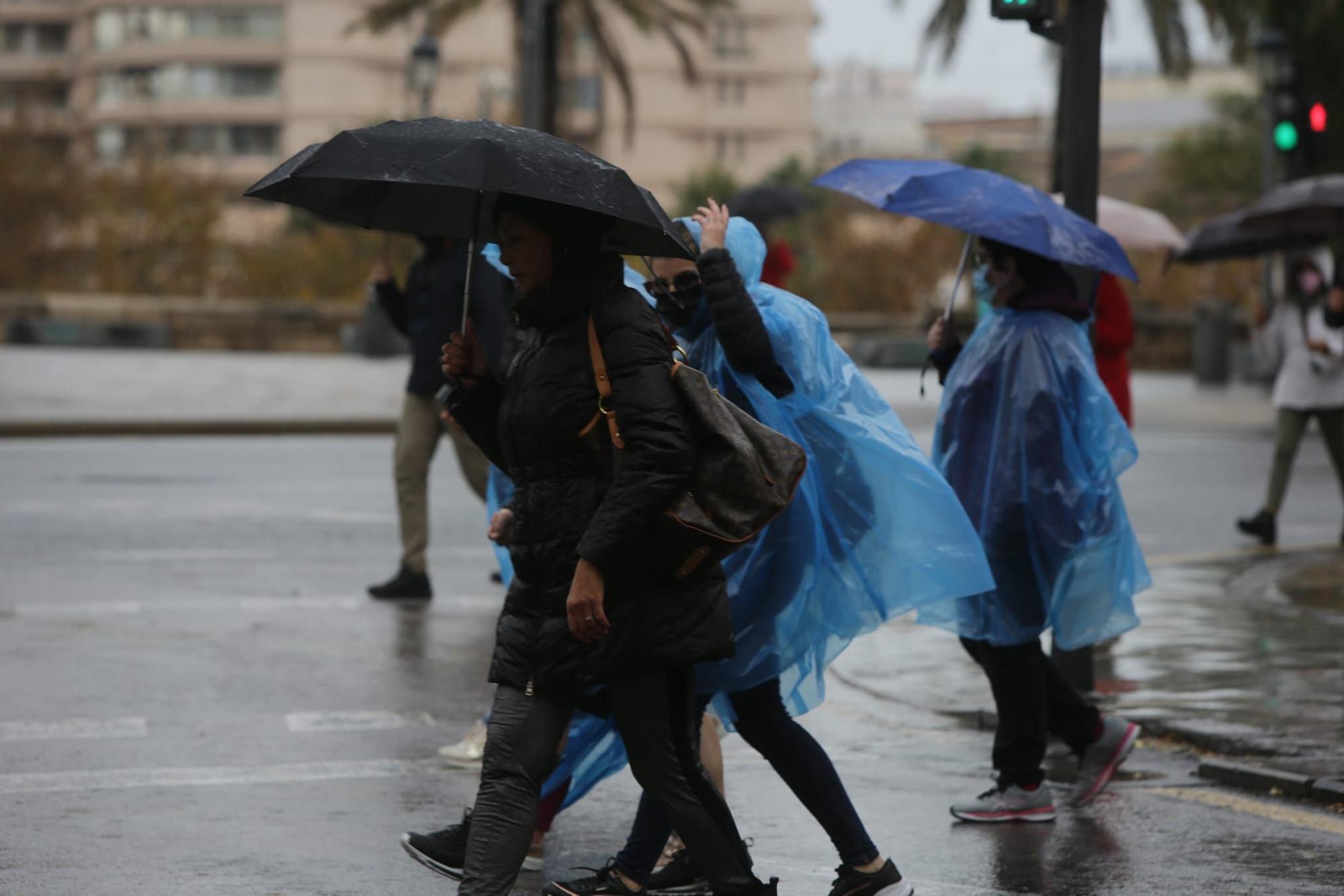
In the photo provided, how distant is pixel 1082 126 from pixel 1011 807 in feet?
9.33

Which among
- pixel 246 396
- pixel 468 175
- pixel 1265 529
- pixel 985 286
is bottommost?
pixel 246 396

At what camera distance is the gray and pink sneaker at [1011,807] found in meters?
6.11

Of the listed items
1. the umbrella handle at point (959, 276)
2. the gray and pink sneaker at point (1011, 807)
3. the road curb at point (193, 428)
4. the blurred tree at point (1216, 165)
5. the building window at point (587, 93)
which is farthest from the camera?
the building window at point (587, 93)

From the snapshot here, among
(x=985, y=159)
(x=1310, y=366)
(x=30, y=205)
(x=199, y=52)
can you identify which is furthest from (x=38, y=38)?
(x=1310, y=366)

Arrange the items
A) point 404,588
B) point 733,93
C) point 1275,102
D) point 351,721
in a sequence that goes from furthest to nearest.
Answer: point 733,93
point 1275,102
point 404,588
point 351,721

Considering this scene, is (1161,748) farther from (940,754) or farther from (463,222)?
(463,222)

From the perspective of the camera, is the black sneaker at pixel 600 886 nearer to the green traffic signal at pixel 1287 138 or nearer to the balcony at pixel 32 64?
the green traffic signal at pixel 1287 138

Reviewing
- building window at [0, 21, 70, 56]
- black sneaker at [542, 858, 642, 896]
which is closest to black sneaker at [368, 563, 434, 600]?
black sneaker at [542, 858, 642, 896]

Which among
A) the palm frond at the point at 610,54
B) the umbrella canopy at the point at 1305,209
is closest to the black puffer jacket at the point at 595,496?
the umbrella canopy at the point at 1305,209

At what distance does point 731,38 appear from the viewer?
374 feet

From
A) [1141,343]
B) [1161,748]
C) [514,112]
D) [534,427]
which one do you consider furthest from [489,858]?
[514,112]

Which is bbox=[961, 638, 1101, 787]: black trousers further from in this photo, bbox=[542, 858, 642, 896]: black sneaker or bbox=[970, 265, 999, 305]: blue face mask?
bbox=[542, 858, 642, 896]: black sneaker

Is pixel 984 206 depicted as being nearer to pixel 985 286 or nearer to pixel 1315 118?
pixel 985 286

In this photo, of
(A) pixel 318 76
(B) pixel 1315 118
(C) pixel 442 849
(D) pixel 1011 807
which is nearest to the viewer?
(C) pixel 442 849
